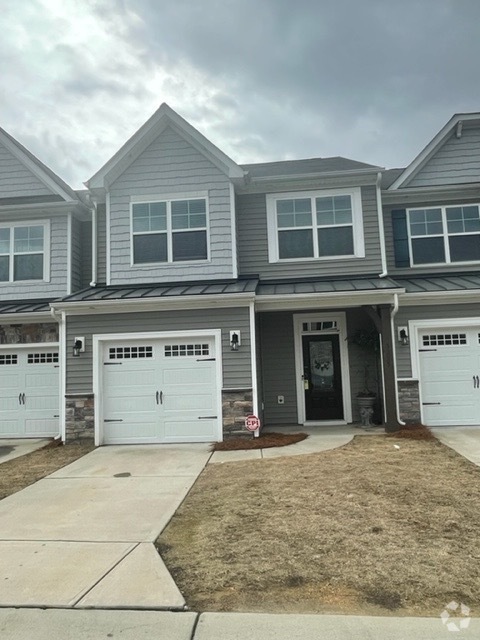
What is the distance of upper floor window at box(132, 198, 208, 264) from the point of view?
10000mm

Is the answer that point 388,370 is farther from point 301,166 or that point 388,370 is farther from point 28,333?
point 28,333

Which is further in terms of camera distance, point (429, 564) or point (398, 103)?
point (398, 103)

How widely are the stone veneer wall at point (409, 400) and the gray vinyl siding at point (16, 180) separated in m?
9.79

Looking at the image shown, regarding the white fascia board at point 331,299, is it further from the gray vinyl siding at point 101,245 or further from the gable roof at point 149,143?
the gray vinyl siding at point 101,245

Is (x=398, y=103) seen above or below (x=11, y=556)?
above

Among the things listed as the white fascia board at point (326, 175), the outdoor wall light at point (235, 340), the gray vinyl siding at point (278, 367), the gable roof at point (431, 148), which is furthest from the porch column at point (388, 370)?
the gable roof at point (431, 148)

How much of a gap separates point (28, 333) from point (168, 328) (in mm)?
3530

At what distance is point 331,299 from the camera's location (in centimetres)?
878

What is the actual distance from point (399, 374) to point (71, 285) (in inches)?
312

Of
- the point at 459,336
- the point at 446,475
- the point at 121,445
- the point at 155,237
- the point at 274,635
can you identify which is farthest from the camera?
the point at 155,237

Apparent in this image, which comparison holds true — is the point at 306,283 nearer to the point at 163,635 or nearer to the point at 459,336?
the point at 459,336

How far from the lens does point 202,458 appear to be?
7.32m

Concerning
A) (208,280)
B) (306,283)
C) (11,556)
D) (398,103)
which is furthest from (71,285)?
(398,103)

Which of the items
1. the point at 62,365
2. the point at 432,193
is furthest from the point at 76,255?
the point at 432,193
